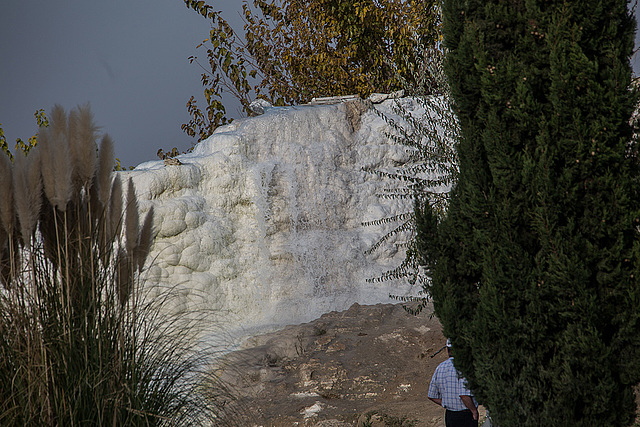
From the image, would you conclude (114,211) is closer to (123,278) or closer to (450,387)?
(123,278)

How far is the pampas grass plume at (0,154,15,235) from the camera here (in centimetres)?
306

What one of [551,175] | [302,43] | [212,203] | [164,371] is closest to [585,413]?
[551,175]

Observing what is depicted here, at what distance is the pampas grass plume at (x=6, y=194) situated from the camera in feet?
10.1

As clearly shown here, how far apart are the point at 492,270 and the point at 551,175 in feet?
1.85

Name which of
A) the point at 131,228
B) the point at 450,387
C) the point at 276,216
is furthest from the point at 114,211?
the point at 276,216

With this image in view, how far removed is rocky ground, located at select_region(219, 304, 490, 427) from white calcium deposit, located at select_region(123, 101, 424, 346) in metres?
1.82

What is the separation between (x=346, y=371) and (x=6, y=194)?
513 cm

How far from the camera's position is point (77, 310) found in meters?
3.30

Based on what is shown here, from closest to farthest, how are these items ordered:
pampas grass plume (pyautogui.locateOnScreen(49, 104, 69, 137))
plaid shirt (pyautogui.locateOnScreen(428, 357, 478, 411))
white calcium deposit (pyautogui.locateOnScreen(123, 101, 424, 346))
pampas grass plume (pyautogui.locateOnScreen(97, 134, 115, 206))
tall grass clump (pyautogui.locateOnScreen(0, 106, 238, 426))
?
tall grass clump (pyautogui.locateOnScreen(0, 106, 238, 426)), pampas grass plume (pyautogui.locateOnScreen(49, 104, 69, 137)), pampas grass plume (pyautogui.locateOnScreen(97, 134, 115, 206)), plaid shirt (pyautogui.locateOnScreen(428, 357, 478, 411)), white calcium deposit (pyautogui.locateOnScreen(123, 101, 424, 346))

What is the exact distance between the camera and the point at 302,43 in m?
17.1

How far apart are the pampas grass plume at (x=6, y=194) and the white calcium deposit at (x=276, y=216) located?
6.92 meters

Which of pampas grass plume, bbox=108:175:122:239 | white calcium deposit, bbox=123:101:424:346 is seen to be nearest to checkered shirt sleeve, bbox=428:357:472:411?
pampas grass plume, bbox=108:175:122:239

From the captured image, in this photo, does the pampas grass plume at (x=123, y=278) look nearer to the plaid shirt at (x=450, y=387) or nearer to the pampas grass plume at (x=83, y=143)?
the pampas grass plume at (x=83, y=143)

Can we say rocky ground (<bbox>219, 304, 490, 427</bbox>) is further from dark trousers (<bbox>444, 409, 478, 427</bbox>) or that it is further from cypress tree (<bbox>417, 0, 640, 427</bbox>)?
cypress tree (<bbox>417, 0, 640, 427</bbox>)
